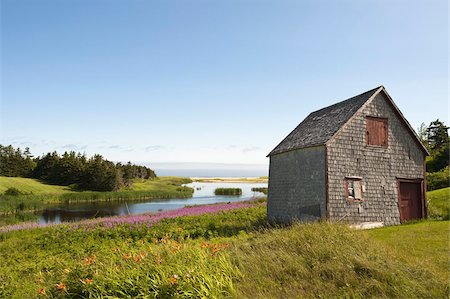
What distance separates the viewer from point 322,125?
2009 centimetres

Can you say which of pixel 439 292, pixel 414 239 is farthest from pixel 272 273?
pixel 414 239

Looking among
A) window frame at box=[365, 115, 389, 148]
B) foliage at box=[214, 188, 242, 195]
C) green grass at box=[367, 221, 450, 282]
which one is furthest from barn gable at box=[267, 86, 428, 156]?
foliage at box=[214, 188, 242, 195]

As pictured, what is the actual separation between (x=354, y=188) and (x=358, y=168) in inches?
43.6

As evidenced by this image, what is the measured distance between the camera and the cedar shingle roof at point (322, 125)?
18547 mm

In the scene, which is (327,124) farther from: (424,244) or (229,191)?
(229,191)

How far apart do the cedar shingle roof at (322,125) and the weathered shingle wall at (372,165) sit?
407mm

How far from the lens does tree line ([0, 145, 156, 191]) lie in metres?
61.8

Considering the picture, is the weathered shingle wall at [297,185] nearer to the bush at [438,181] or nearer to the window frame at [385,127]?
the window frame at [385,127]

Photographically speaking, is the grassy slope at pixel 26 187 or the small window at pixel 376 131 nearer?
the small window at pixel 376 131

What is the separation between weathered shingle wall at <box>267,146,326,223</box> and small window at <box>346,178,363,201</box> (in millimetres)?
1473

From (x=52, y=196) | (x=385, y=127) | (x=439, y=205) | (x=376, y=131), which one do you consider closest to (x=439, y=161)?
(x=439, y=205)

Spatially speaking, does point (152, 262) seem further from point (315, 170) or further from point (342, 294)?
point (315, 170)

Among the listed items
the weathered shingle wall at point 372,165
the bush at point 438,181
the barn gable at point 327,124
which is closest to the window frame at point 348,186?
the weathered shingle wall at point 372,165

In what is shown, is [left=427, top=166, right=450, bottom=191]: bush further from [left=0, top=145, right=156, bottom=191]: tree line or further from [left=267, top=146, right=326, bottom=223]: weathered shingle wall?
[left=0, top=145, right=156, bottom=191]: tree line
